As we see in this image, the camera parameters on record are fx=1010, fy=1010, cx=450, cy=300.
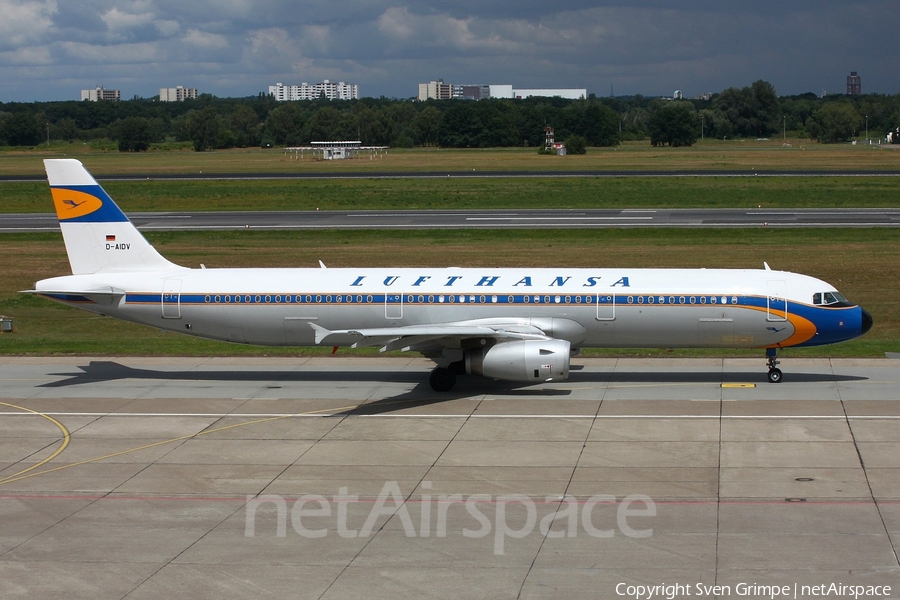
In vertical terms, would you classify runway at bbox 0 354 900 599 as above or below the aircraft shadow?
below

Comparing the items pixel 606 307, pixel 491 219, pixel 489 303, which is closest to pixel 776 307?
pixel 606 307

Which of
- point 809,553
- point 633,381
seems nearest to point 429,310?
point 633,381

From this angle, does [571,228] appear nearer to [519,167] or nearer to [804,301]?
[804,301]

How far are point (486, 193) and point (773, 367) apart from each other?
64.9 m

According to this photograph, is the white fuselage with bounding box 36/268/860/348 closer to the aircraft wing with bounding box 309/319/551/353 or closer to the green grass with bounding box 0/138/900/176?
the aircraft wing with bounding box 309/319/551/353

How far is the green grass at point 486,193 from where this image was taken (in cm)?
8700

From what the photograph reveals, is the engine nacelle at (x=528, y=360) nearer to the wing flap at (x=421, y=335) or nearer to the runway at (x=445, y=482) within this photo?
the wing flap at (x=421, y=335)

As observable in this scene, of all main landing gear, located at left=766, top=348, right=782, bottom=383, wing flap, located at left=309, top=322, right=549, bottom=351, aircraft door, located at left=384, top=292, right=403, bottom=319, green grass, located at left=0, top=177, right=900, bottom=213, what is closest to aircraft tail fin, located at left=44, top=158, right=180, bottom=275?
wing flap, located at left=309, top=322, right=549, bottom=351

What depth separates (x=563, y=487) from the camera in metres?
22.3

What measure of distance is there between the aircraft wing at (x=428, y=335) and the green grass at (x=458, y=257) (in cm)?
746

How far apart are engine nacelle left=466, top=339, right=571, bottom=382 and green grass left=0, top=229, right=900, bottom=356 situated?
8414 millimetres

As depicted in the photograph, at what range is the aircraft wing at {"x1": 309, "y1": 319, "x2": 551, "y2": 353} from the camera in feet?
96.0

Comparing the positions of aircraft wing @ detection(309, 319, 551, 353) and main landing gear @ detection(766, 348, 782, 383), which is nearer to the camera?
aircraft wing @ detection(309, 319, 551, 353)

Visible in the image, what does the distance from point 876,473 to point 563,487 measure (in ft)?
23.5
